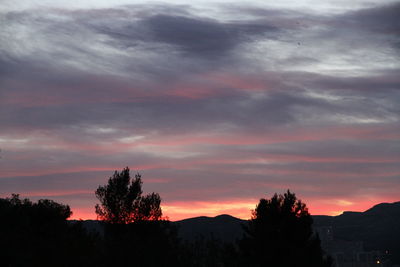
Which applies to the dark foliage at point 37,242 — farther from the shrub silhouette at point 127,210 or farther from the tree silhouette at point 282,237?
the tree silhouette at point 282,237

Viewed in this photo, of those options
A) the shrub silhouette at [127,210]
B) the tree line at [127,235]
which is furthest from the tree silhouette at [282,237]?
the shrub silhouette at [127,210]

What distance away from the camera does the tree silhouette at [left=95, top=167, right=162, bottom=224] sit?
3157 inches

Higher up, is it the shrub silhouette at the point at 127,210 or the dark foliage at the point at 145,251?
the shrub silhouette at the point at 127,210

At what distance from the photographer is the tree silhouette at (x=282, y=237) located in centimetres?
7862

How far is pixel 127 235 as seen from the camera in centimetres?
6450

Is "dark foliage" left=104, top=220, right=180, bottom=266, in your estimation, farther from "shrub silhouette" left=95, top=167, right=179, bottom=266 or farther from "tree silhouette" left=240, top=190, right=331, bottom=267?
"tree silhouette" left=240, top=190, right=331, bottom=267

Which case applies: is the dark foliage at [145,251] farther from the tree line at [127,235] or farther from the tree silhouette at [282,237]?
the tree silhouette at [282,237]

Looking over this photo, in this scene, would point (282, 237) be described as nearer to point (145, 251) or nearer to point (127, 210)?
point (127, 210)

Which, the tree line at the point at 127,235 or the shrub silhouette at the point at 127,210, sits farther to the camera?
the shrub silhouette at the point at 127,210

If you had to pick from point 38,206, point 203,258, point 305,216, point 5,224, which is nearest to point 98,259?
point 5,224

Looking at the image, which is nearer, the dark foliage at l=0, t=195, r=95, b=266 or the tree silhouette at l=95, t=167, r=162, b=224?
the dark foliage at l=0, t=195, r=95, b=266

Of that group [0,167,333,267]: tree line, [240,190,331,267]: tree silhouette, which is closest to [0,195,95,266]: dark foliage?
[0,167,333,267]: tree line

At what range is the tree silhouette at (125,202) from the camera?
80188 millimetres

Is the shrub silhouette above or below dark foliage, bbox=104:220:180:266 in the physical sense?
above
